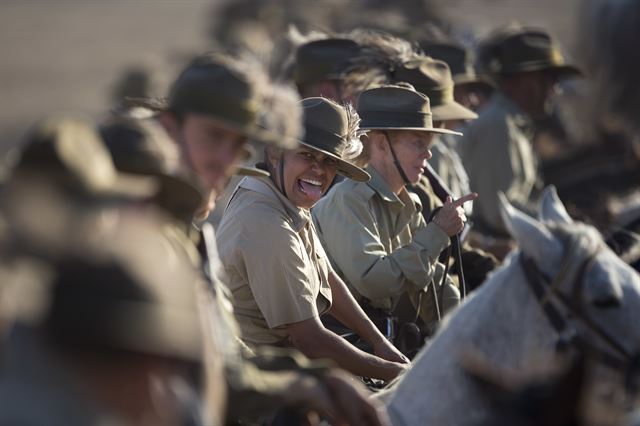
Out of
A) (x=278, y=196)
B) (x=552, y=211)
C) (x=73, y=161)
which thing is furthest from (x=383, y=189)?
(x=73, y=161)

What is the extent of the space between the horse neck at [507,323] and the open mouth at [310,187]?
54.2 inches

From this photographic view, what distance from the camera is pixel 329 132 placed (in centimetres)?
569

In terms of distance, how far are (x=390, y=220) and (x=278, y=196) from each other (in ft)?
4.00

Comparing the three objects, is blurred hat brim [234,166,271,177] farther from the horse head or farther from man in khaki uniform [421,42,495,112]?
man in khaki uniform [421,42,495,112]

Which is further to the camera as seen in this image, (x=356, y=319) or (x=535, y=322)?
(x=356, y=319)

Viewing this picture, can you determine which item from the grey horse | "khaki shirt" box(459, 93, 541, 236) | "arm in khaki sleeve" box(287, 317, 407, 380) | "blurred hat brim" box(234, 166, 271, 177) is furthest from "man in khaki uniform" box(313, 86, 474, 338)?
"khaki shirt" box(459, 93, 541, 236)

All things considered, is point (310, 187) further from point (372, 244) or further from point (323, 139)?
point (372, 244)

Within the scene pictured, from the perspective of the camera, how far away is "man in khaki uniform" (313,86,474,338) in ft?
20.7

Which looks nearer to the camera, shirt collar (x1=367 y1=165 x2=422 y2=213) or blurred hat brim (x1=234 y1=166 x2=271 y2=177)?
blurred hat brim (x1=234 y1=166 x2=271 y2=177)

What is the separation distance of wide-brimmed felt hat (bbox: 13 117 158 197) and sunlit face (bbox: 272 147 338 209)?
203cm

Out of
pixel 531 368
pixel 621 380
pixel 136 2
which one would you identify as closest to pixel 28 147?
pixel 531 368

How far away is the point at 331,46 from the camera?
8703 mm

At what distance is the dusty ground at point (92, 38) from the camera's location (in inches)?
1097

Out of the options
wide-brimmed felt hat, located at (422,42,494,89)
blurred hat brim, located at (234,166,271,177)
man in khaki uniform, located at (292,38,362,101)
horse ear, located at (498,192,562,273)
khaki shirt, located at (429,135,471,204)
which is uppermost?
horse ear, located at (498,192,562,273)
